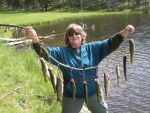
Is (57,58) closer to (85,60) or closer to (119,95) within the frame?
(85,60)

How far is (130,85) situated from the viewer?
54.4 ft

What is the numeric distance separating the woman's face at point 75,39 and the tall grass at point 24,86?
3.84 metres

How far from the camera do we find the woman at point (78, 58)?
636 centimetres

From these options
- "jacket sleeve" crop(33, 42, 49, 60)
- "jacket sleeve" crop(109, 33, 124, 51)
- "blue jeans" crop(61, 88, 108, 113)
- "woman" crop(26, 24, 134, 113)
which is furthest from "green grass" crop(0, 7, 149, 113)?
"jacket sleeve" crop(109, 33, 124, 51)

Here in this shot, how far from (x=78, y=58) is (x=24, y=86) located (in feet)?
18.8

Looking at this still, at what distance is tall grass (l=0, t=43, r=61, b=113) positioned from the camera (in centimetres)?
981

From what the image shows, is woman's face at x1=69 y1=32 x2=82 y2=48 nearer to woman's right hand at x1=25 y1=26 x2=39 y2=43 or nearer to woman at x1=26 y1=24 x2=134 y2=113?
woman at x1=26 y1=24 x2=134 y2=113

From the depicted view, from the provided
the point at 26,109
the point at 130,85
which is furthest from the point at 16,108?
the point at 130,85

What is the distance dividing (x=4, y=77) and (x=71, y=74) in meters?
6.49

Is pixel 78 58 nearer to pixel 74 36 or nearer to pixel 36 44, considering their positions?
pixel 74 36

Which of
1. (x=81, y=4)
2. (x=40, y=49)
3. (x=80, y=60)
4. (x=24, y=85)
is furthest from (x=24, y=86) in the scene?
(x=81, y=4)

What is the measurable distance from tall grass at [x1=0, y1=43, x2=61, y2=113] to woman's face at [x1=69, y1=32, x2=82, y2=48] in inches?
151

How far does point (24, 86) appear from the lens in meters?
11.6

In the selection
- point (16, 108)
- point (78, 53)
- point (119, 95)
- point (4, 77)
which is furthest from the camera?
point (119, 95)
